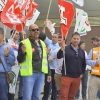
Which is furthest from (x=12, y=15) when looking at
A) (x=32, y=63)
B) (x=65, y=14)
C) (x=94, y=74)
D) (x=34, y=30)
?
(x=94, y=74)

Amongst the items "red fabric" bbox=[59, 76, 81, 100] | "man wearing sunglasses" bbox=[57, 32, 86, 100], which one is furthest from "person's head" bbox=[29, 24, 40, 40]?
"red fabric" bbox=[59, 76, 81, 100]

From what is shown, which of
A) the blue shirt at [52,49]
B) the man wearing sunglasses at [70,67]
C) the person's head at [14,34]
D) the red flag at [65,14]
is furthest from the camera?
the blue shirt at [52,49]

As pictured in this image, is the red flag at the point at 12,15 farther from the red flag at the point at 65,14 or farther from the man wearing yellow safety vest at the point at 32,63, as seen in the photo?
the red flag at the point at 65,14

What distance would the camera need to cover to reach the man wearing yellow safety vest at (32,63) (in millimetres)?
5484

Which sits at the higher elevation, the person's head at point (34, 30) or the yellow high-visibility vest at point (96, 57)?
the person's head at point (34, 30)

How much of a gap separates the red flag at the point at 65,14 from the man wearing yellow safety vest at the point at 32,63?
0.77m

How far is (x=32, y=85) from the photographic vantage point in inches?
219

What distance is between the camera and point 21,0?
6.12 meters

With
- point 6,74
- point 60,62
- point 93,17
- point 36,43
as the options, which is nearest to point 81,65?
point 60,62

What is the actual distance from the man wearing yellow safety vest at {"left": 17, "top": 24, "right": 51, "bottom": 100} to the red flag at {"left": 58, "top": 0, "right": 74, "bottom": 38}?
30.4 inches

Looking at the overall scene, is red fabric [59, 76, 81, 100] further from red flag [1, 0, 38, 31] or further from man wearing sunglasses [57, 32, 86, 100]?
red flag [1, 0, 38, 31]

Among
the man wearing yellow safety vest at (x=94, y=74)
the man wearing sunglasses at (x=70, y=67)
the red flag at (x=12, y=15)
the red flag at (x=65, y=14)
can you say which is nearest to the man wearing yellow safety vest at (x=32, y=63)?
the red flag at (x=12, y=15)

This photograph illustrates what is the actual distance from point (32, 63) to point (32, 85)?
1.35ft

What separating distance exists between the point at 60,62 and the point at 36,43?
1.05 metres
